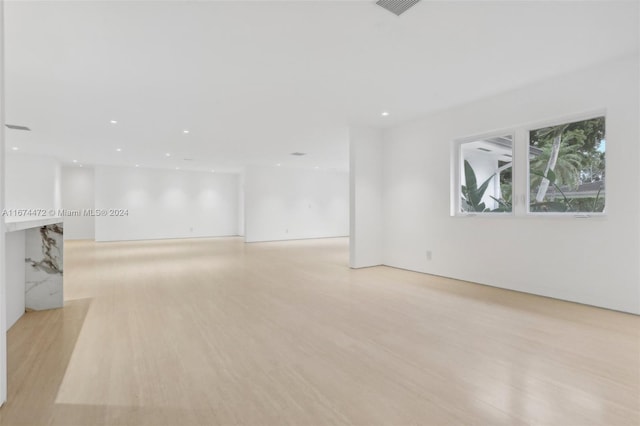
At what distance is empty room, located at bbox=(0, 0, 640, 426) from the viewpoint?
187 centimetres

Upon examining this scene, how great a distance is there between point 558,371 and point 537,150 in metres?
3.16

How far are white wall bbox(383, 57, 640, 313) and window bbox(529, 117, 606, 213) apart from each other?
0.57ft

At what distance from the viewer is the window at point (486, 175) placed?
4.54 metres

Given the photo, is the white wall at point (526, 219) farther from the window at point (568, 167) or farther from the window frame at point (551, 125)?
the window at point (568, 167)

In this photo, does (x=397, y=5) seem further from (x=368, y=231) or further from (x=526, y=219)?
(x=368, y=231)

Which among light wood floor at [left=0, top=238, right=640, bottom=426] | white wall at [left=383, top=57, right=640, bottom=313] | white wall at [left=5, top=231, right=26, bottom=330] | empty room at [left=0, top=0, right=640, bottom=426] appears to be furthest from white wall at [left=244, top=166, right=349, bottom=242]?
white wall at [left=5, top=231, right=26, bottom=330]

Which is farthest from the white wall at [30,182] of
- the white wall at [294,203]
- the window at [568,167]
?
the window at [568,167]

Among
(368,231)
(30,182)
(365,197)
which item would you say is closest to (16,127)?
(30,182)

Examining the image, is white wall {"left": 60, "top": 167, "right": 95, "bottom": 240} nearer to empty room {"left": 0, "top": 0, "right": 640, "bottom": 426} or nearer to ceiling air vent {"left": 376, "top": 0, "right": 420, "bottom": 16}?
empty room {"left": 0, "top": 0, "right": 640, "bottom": 426}

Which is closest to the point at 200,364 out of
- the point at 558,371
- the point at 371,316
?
the point at 371,316

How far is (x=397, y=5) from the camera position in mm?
2453

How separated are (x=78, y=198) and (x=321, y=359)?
44.6ft

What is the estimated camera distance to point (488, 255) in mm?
4539

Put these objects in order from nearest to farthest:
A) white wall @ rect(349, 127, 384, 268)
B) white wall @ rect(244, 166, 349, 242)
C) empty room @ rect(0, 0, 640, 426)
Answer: empty room @ rect(0, 0, 640, 426) < white wall @ rect(349, 127, 384, 268) < white wall @ rect(244, 166, 349, 242)
